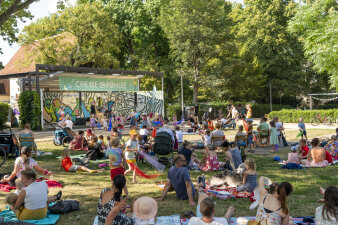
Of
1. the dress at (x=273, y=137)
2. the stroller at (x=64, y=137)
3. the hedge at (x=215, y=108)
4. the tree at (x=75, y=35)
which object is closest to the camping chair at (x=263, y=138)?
the dress at (x=273, y=137)

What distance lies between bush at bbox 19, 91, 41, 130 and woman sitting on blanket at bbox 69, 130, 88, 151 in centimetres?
923

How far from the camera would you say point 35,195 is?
568 cm

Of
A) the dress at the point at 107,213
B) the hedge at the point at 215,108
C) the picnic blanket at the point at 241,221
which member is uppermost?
the hedge at the point at 215,108

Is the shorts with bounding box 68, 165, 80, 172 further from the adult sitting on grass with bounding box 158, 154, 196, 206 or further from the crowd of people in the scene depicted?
the adult sitting on grass with bounding box 158, 154, 196, 206

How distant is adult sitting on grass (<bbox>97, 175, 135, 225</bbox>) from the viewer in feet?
15.7

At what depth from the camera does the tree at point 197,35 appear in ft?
124

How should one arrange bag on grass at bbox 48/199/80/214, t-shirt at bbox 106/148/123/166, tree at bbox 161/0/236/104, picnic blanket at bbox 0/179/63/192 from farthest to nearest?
tree at bbox 161/0/236/104 < picnic blanket at bbox 0/179/63/192 < t-shirt at bbox 106/148/123/166 < bag on grass at bbox 48/199/80/214

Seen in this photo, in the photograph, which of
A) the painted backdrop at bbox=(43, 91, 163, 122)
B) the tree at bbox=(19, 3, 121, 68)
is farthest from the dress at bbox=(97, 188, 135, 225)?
the tree at bbox=(19, 3, 121, 68)

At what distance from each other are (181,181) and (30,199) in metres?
2.94

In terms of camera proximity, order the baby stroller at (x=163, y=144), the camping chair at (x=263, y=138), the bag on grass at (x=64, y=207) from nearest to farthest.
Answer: the bag on grass at (x=64, y=207), the baby stroller at (x=163, y=144), the camping chair at (x=263, y=138)

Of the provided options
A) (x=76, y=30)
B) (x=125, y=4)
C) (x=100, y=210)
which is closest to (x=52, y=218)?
(x=100, y=210)

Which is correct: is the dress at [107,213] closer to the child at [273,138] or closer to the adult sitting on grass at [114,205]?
the adult sitting on grass at [114,205]

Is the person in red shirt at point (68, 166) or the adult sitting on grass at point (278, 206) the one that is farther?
the person in red shirt at point (68, 166)

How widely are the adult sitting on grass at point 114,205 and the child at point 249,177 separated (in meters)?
3.22
